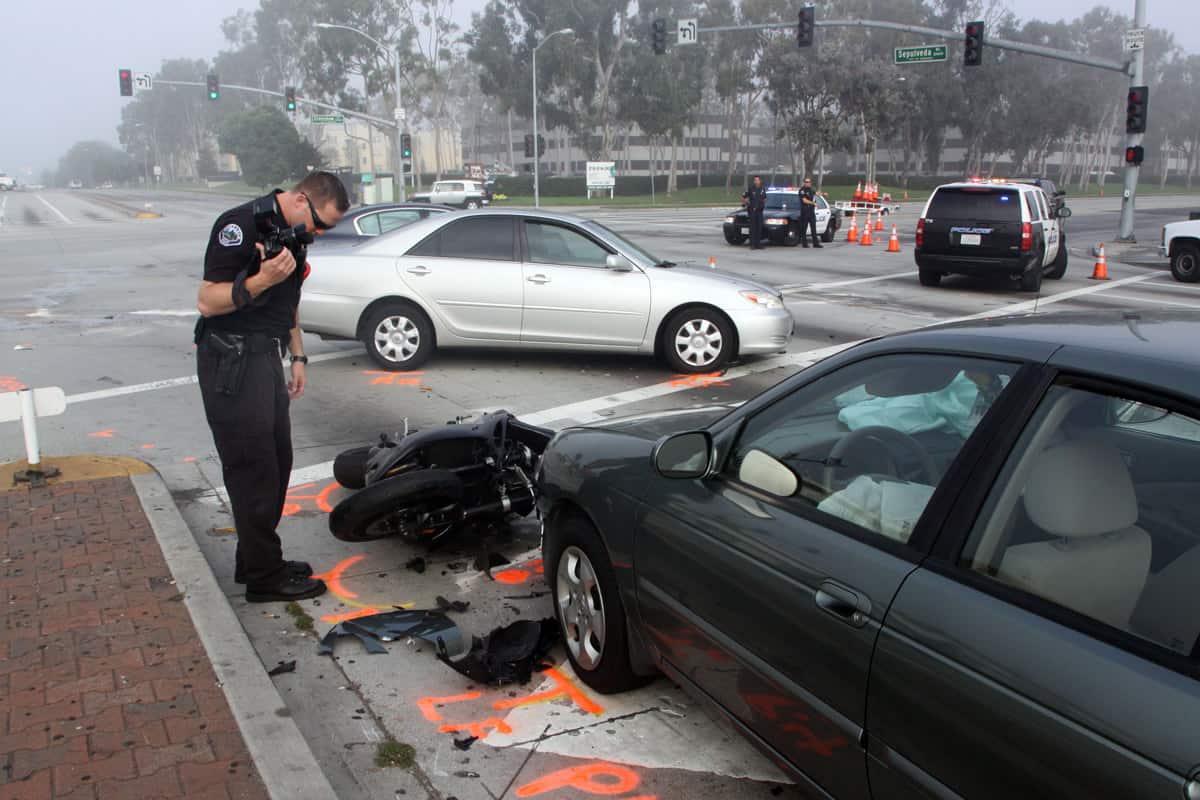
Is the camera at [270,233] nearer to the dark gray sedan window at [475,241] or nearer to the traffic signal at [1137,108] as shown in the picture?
the dark gray sedan window at [475,241]

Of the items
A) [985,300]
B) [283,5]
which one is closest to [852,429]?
[985,300]

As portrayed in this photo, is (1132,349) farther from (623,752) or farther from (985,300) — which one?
(985,300)

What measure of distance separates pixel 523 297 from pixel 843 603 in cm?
729

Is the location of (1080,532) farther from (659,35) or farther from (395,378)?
(659,35)

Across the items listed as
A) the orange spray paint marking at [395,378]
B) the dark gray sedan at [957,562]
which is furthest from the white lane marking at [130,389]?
the dark gray sedan at [957,562]

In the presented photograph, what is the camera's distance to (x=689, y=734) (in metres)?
3.56

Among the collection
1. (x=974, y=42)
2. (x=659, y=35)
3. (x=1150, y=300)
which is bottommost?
(x=1150, y=300)

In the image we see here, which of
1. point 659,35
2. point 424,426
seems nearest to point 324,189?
point 424,426

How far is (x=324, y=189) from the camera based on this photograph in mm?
4340

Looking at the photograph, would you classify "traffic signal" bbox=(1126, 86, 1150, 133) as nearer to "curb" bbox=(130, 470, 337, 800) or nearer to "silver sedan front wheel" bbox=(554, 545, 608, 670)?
"silver sedan front wheel" bbox=(554, 545, 608, 670)

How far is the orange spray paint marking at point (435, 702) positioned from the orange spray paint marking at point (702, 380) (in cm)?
563

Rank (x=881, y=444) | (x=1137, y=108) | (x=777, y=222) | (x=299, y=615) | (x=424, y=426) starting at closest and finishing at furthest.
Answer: (x=881, y=444) < (x=299, y=615) < (x=424, y=426) < (x=1137, y=108) < (x=777, y=222)

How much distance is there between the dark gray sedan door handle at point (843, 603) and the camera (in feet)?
7.77

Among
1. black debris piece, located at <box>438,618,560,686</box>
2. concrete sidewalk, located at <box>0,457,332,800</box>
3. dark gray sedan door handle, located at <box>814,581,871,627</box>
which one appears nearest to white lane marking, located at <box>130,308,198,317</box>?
concrete sidewalk, located at <box>0,457,332,800</box>
